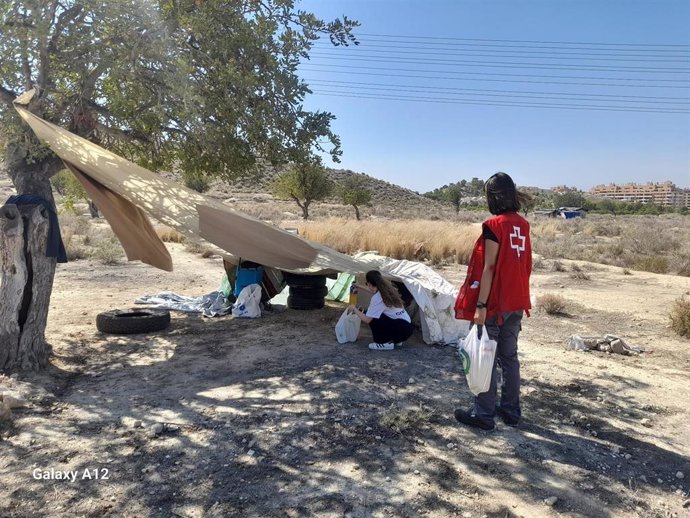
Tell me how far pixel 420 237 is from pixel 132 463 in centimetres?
1386

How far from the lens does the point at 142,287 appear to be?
10094 mm

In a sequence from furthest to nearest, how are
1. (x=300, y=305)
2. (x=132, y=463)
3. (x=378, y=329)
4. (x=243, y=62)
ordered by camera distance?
(x=300, y=305) → (x=378, y=329) → (x=243, y=62) → (x=132, y=463)

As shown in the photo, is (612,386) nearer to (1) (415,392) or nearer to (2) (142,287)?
(1) (415,392)

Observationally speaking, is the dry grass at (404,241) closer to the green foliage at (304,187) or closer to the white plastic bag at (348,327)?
the white plastic bag at (348,327)

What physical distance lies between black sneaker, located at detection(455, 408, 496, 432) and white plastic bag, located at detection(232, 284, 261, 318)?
14.2 feet

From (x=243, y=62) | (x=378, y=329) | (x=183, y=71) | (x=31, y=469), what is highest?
(x=243, y=62)

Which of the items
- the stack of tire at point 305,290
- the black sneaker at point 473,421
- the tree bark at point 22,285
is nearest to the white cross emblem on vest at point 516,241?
the black sneaker at point 473,421

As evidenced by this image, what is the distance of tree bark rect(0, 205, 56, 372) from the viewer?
494 cm

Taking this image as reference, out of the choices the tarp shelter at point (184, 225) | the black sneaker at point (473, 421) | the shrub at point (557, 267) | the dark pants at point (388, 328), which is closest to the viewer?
the black sneaker at point (473, 421)

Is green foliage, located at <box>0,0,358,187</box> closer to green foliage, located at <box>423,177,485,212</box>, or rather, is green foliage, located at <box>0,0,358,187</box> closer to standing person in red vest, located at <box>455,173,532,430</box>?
standing person in red vest, located at <box>455,173,532,430</box>

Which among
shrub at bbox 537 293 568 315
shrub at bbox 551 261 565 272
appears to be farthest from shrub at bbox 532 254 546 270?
shrub at bbox 537 293 568 315

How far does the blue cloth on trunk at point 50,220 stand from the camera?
5.03m

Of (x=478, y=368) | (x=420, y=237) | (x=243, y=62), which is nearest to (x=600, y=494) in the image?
(x=478, y=368)

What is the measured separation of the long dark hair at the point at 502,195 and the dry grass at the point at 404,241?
11015 millimetres
